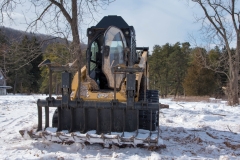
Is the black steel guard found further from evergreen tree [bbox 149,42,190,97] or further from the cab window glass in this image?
evergreen tree [bbox 149,42,190,97]

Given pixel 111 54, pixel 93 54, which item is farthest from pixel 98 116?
pixel 93 54

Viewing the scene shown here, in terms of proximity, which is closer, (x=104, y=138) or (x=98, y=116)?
(x=104, y=138)

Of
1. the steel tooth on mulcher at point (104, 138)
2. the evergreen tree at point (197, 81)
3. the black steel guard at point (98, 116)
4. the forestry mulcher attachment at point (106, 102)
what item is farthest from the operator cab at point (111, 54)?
the evergreen tree at point (197, 81)

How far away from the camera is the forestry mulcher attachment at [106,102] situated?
15.1ft

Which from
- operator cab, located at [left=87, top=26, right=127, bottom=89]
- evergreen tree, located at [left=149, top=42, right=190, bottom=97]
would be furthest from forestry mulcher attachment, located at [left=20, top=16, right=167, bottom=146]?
evergreen tree, located at [left=149, top=42, right=190, bottom=97]

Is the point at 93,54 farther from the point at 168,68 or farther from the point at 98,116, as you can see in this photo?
the point at 168,68

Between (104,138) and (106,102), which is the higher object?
(106,102)

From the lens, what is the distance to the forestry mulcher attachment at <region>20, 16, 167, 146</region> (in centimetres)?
461

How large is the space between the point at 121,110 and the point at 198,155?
4.74ft

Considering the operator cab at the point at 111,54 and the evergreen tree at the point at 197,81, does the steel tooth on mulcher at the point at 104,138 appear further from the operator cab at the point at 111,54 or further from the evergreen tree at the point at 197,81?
the evergreen tree at the point at 197,81

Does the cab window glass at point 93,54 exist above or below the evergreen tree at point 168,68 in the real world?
below

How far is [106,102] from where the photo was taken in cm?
484

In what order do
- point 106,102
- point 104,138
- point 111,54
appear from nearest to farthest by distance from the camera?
point 104,138, point 106,102, point 111,54

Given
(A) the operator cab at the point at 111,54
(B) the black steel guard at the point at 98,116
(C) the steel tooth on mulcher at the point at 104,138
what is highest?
(A) the operator cab at the point at 111,54
